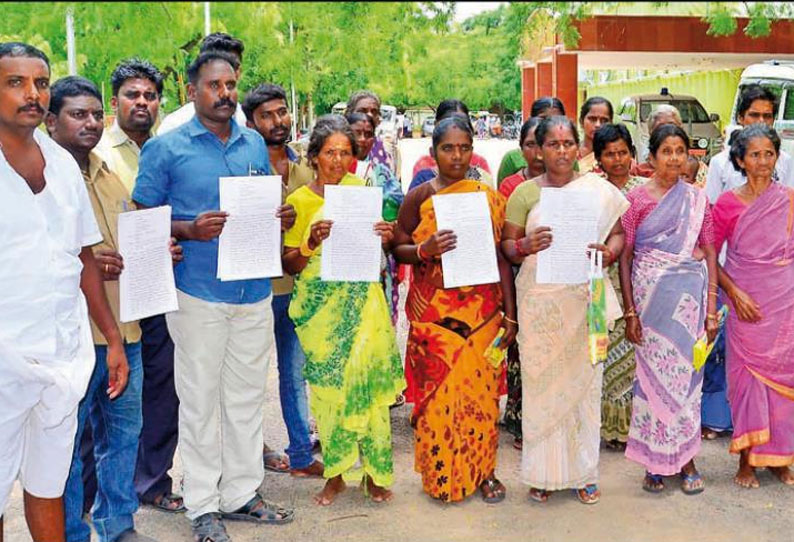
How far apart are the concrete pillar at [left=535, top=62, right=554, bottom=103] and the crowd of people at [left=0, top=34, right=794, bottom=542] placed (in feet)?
79.4

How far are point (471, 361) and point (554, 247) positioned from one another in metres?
0.68

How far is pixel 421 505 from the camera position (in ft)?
14.0

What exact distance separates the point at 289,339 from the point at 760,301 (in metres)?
2.49

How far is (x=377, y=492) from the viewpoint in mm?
4324

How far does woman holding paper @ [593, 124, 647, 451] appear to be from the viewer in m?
4.75

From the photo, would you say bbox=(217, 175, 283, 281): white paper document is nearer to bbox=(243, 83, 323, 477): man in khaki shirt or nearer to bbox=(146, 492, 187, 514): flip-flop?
bbox=(243, 83, 323, 477): man in khaki shirt

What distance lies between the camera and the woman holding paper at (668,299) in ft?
13.8

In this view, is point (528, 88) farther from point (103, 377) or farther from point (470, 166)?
point (103, 377)

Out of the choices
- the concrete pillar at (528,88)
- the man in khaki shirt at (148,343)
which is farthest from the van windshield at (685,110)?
the man in khaki shirt at (148,343)

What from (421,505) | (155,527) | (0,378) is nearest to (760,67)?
(421,505)

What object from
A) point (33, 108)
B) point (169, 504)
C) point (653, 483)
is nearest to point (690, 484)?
point (653, 483)

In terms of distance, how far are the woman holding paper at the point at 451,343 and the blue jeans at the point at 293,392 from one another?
2.40ft

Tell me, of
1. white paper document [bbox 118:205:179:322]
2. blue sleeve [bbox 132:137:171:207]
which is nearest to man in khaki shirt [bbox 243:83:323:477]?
blue sleeve [bbox 132:137:171:207]

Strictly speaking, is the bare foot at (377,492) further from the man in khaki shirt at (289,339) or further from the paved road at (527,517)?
the man in khaki shirt at (289,339)
